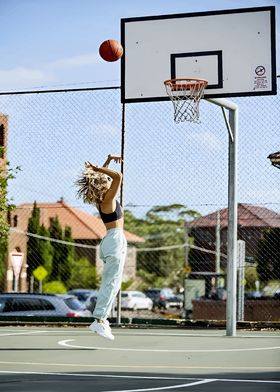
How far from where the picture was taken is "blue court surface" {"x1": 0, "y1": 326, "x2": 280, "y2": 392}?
20.3 ft

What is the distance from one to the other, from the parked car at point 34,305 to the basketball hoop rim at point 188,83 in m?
8.80

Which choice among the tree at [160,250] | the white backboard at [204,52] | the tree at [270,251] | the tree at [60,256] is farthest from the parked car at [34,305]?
the tree at [160,250]

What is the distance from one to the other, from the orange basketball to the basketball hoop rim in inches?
31.9

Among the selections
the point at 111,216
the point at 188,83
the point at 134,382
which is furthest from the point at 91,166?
the point at 188,83

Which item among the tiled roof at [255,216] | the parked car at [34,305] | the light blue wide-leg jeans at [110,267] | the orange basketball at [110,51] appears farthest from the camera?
the parked car at [34,305]

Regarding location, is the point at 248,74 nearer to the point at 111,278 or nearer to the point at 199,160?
the point at 199,160

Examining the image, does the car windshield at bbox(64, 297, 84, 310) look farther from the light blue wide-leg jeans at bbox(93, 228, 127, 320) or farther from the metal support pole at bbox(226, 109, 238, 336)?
the light blue wide-leg jeans at bbox(93, 228, 127, 320)

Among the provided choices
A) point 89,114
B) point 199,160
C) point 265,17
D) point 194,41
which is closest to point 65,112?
point 89,114

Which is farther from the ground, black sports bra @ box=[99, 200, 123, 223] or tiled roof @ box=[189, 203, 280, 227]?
tiled roof @ box=[189, 203, 280, 227]

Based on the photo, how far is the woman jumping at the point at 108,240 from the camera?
348 inches

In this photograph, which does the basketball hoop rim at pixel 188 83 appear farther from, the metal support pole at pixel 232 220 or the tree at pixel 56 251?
the tree at pixel 56 251

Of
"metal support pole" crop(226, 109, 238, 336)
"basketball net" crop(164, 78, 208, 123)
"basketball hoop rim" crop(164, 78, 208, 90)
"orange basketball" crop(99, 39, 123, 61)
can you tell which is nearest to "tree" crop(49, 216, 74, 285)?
"basketball net" crop(164, 78, 208, 123)

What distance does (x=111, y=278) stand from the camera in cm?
885

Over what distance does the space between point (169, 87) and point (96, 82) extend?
8.58ft
